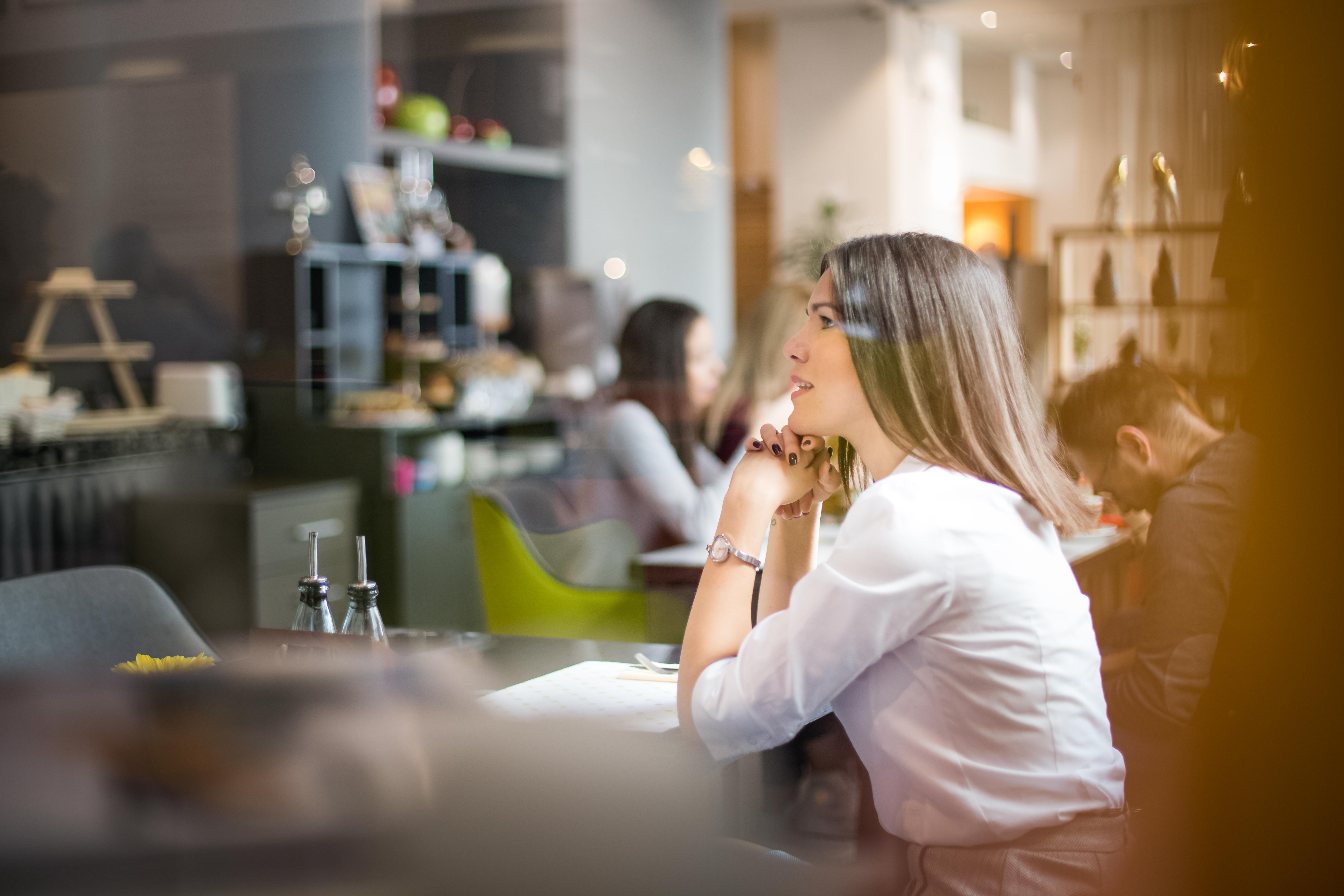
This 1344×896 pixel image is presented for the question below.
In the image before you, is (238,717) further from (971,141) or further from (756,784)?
(971,141)

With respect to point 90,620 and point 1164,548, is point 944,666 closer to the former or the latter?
point 1164,548

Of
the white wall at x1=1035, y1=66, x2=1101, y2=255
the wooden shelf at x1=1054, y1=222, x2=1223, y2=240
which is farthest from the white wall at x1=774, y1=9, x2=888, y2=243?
the wooden shelf at x1=1054, y1=222, x2=1223, y2=240

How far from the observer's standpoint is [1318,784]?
33.4 inches

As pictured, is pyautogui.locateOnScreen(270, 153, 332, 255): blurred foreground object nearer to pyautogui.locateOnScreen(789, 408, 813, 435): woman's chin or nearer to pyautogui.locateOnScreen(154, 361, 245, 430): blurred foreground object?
pyautogui.locateOnScreen(154, 361, 245, 430): blurred foreground object

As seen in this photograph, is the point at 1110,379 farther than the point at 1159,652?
Yes

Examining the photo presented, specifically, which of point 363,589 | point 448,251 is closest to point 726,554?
point 363,589

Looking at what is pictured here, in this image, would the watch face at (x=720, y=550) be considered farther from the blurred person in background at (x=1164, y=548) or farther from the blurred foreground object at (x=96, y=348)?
the blurred foreground object at (x=96, y=348)

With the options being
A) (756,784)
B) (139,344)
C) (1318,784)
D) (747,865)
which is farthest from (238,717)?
(139,344)

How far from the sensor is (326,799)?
86cm

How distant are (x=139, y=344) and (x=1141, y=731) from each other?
319 centimetres

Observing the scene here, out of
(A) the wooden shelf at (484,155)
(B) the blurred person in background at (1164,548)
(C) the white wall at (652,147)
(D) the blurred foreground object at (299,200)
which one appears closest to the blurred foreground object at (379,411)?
(D) the blurred foreground object at (299,200)

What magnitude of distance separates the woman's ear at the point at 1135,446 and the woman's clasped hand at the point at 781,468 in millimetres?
454

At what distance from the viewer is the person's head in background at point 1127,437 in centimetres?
135

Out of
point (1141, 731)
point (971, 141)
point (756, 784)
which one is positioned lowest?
point (756, 784)
